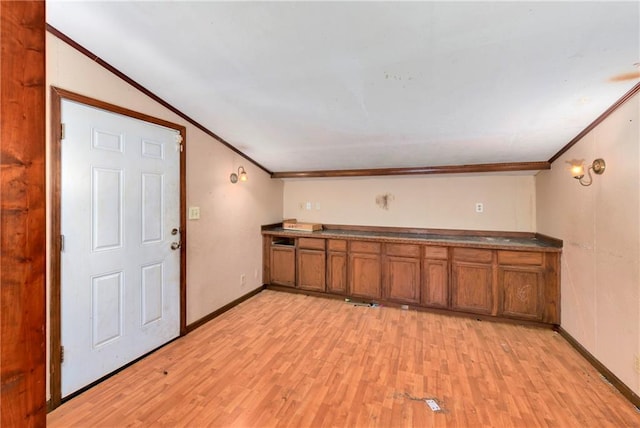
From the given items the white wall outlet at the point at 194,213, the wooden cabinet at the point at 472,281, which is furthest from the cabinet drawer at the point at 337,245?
the white wall outlet at the point at 194,213

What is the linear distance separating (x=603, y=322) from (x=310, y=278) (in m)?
2.80

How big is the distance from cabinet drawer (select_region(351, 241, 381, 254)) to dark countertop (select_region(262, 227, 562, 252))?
68 millimetres

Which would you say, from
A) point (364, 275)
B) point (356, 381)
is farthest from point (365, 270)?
point (356, 381)

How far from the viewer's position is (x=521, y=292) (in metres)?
2.80

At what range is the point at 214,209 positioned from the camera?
9.71 ft

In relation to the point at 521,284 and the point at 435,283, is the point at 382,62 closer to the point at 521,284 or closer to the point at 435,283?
the point at 435,283

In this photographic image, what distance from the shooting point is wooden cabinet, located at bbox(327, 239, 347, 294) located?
3.54m

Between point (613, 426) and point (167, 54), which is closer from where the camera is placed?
point (613, 426)

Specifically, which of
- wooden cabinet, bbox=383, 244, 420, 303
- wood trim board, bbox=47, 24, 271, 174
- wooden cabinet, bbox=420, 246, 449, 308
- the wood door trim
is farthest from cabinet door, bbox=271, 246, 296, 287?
the wood door trim

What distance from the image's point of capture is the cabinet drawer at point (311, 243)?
12.0ft

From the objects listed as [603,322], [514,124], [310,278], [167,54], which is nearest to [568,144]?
[514,124]

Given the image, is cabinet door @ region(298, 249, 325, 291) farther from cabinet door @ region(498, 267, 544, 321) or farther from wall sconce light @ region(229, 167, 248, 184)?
cabinet door @ region(498, 267, 544, 321)

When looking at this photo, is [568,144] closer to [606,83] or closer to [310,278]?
[606,83]

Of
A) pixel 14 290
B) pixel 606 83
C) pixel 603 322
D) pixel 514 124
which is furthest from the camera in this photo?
pixel 514 124
